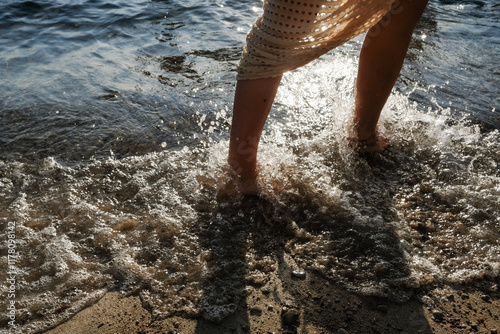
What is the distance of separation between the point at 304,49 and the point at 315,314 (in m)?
0.98

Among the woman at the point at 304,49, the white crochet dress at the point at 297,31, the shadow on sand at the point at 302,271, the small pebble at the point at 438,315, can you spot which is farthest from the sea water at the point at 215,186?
the white crochet dress at the point at 297,31

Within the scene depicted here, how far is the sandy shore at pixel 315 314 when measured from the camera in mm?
1215

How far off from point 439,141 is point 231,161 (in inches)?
49.2

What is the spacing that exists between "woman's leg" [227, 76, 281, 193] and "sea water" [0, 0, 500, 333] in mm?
130

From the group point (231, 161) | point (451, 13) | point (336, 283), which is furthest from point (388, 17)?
point (451, 13)

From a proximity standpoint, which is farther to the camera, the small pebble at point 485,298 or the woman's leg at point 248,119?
the woman's leg at point 248,119

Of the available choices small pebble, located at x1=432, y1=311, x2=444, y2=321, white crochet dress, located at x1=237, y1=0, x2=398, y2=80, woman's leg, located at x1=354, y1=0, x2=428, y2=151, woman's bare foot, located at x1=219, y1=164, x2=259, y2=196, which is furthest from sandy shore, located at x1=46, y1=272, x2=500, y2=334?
woman's leg, located at x1=354, y1=0, x2=428, y2=151

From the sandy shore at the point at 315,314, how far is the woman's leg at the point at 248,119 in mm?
616

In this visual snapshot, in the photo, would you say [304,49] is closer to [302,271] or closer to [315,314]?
[302,271]

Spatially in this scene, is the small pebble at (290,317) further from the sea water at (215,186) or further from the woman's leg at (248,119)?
the woman's leg at (248,119)

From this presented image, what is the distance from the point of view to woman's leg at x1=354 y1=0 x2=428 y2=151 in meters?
1.89

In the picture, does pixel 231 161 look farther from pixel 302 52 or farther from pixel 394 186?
pixel 394 186

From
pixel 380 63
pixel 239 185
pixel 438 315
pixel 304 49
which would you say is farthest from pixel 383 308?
pixel 380 63

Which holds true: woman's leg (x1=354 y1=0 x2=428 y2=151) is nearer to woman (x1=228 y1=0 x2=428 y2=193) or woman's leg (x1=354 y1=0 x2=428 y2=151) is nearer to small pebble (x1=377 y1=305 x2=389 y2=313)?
woman (x1=228 y1=0 x2=428 y2=193)
